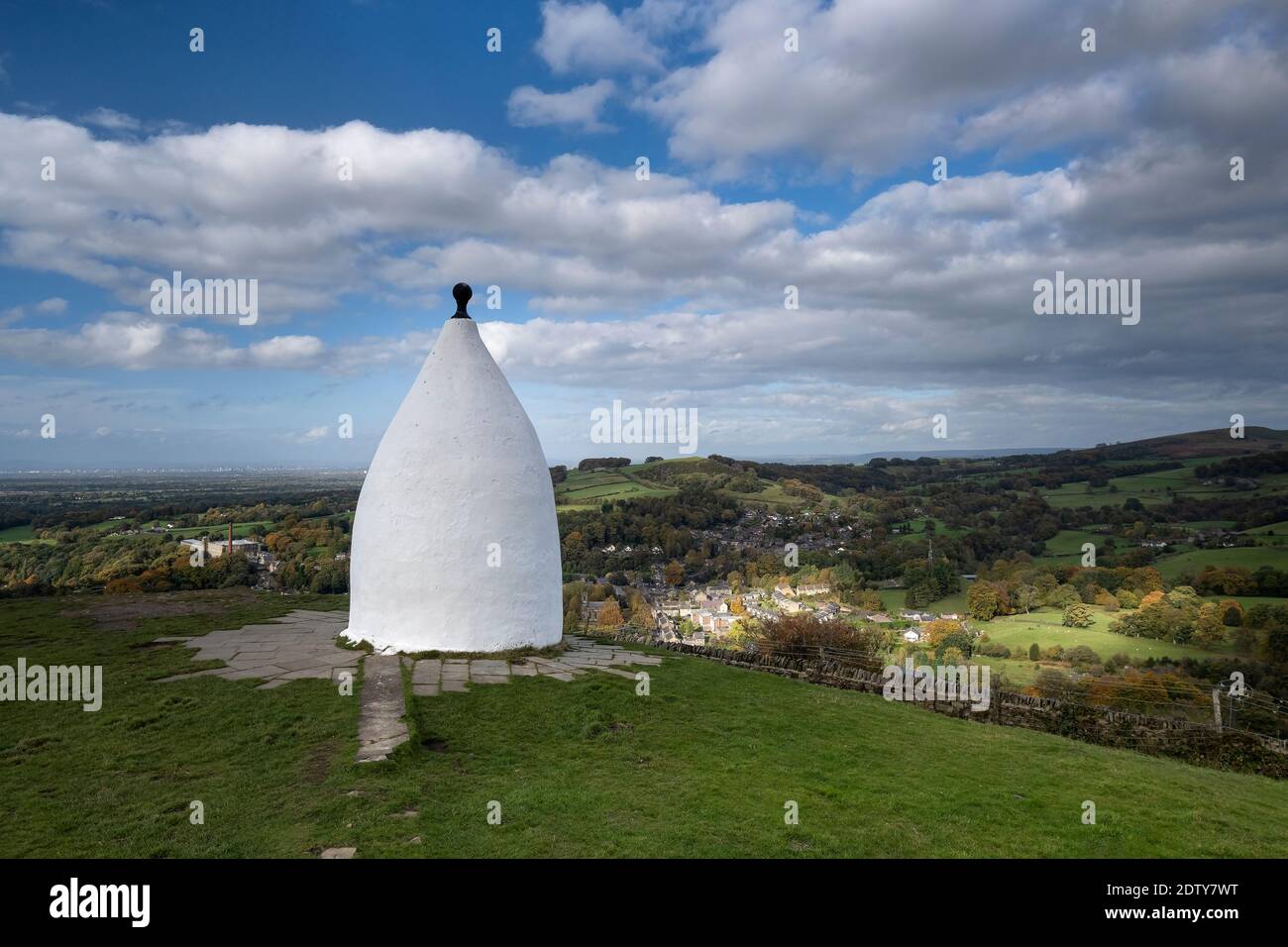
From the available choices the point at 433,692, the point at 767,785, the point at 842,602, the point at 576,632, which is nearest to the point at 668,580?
the point at 842,602

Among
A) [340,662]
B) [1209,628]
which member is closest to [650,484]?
[1209,628]

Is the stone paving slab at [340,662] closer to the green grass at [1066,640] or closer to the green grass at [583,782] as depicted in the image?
the green grass at [583,782]

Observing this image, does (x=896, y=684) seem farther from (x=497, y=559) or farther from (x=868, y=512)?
(x=868, y=512)

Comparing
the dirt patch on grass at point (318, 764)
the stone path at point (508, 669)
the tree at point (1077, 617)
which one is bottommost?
the tree at point (1077, 617)

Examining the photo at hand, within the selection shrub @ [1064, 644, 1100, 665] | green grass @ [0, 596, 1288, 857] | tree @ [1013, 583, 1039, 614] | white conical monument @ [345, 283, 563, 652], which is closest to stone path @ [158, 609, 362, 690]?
green grass @ [0, 596, 1288, 857]

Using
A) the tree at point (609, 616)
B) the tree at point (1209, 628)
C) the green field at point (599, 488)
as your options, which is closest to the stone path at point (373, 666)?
Answer: the tree at point (609, 616)

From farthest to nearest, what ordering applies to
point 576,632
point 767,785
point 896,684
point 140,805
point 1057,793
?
point 576,632
point 896,684
point 1057,793
point 767,785
point 140,805

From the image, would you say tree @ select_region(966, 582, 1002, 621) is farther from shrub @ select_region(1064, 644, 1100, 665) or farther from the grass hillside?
the grass hillside
